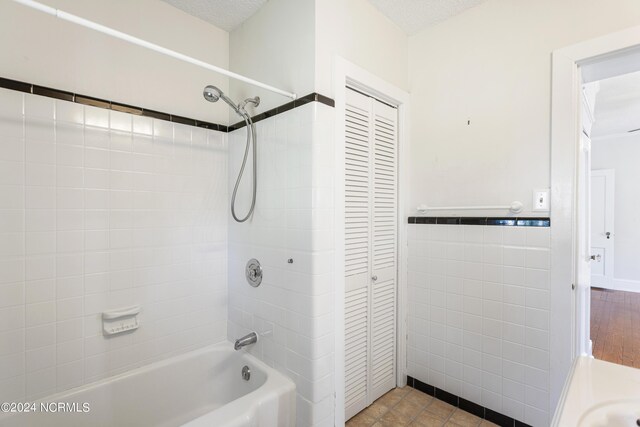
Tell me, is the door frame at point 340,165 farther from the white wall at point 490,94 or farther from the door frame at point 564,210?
the door frame at point 564,210

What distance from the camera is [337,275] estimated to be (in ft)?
5.10

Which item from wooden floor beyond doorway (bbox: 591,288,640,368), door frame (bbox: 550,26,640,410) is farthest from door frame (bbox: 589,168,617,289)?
door frame (bbox: 550,26,640,410)

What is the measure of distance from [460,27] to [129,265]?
238 cm

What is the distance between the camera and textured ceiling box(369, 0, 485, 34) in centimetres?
176

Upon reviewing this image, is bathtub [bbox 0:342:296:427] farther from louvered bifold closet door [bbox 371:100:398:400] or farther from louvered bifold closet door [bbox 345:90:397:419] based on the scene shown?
louvered bifold closet door [bbox 371:100:398:400]

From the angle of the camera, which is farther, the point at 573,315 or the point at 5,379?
the point at 573,315

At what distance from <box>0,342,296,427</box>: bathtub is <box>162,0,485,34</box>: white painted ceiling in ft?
6.68

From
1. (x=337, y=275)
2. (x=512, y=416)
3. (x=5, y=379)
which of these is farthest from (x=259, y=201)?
(x=512, y=416)

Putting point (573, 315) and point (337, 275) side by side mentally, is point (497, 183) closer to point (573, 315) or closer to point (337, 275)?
point (573, 315)

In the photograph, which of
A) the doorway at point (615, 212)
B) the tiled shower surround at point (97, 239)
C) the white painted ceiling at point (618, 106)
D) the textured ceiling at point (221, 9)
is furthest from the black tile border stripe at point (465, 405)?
the doorway at point (615, 212)

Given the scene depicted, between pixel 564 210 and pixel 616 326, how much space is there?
2.97 m

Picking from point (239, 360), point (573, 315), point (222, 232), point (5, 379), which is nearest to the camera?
point (5, 379)

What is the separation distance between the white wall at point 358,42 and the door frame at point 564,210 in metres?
0.86

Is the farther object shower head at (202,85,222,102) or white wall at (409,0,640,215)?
white wall at (409,0,640,215)
